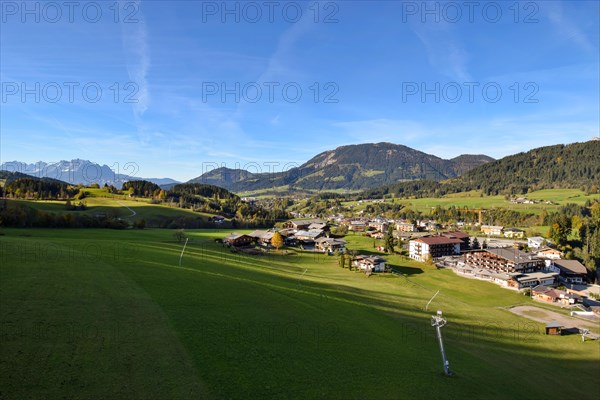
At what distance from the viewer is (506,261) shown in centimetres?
7269

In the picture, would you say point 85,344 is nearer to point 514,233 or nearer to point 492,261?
point 492,261

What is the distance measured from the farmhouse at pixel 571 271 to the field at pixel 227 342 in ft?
137

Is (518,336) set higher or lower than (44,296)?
lower

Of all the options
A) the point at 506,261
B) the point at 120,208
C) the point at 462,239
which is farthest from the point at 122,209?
the point at 506,261

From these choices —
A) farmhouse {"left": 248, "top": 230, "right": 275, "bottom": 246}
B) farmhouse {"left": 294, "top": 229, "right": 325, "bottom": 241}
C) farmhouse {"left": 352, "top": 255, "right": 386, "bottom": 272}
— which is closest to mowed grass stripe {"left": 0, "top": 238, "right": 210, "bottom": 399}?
farmhouse {"left": 352, "top": 255, "right": 386, "bottom": 272}

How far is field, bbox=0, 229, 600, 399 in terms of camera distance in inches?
548

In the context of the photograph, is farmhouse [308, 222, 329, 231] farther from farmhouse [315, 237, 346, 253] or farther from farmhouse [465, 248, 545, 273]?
farmhouse [465, 248, 545, 273]

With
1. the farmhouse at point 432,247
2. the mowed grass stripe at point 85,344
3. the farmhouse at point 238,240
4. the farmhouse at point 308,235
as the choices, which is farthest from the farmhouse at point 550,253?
the mowed grass stripe at point 85,344

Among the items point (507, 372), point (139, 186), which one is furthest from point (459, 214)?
point (139, 186)

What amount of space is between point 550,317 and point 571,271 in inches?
1327

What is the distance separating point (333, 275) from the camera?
59.0 meters

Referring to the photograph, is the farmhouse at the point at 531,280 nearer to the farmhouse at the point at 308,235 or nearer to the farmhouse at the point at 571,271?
the farmhouse at the point at 571,271

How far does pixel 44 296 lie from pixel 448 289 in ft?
189

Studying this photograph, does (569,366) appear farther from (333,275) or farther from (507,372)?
(333,275)
